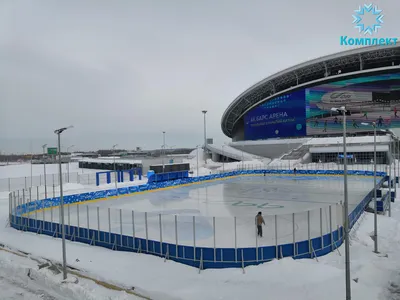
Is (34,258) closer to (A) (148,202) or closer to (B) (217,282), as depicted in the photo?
(B) (217,282)

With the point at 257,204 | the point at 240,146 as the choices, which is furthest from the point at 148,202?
the point at 240,146

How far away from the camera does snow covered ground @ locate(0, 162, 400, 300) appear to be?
9922mm

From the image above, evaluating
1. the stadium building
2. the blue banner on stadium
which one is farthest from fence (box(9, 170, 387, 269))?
the blue banner on stadium

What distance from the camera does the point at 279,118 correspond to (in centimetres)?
8269

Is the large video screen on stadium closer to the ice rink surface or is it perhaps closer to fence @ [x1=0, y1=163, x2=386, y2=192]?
Answer: fence @ [x1=0, y1=163, x2=386, y2=192]

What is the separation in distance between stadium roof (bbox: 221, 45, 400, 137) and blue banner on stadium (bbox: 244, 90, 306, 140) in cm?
232

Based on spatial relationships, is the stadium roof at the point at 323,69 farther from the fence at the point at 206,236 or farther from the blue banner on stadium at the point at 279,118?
the fence at the point at 206,236

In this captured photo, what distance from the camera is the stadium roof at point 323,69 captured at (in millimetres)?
67812

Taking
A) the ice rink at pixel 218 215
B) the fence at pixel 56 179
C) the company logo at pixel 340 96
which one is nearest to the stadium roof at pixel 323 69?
the company logo at pixel 340 96

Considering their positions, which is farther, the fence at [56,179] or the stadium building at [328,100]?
the stadium building at [328,100]

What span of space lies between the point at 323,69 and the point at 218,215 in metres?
67.1

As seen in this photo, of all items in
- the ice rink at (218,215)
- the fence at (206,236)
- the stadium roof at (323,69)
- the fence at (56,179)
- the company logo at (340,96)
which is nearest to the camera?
the fence at (206,236)

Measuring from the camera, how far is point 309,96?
76188 mm

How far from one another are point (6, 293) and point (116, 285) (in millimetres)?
3449
